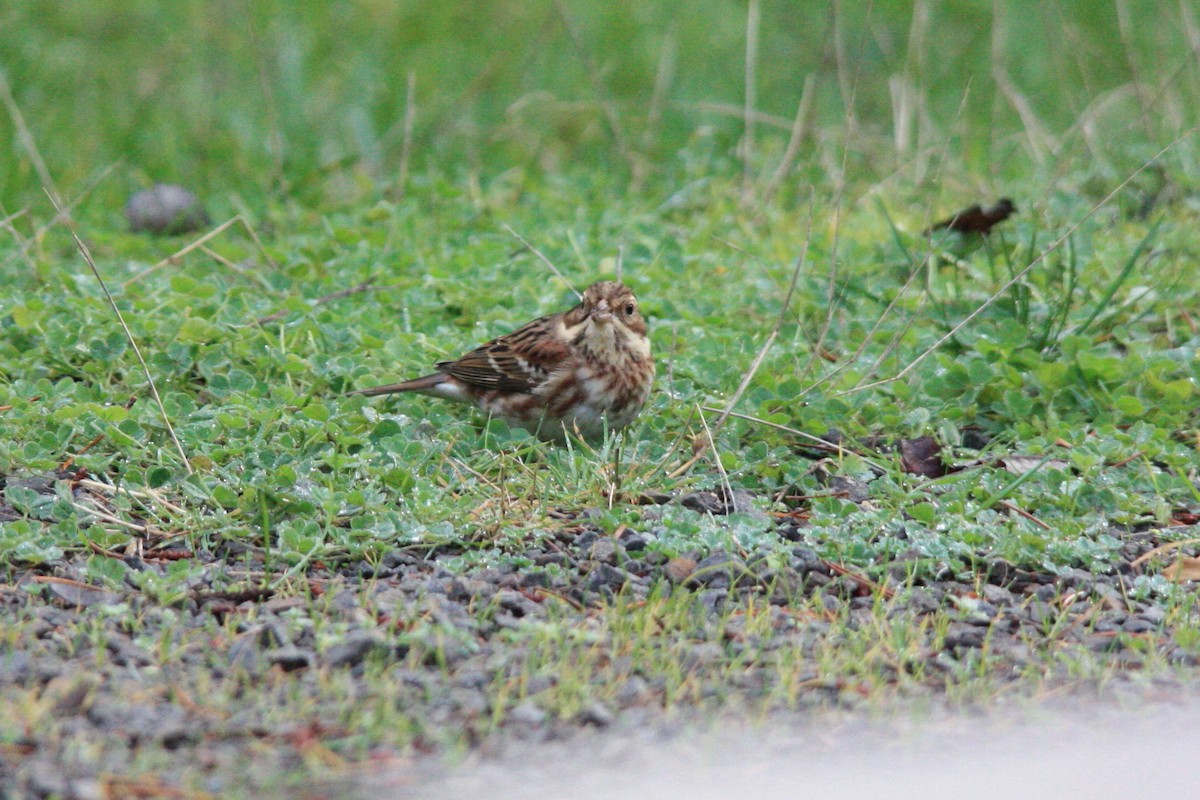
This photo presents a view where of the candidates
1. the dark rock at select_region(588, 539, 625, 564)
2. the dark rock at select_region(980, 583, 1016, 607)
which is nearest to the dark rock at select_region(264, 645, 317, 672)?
the dark rock at select_region(588, 539, 625, 564)

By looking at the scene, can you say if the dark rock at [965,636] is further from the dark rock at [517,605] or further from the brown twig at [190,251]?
the brown twig at [190,251]

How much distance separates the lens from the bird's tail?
208 inches

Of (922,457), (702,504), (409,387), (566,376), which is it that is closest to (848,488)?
(922,457)

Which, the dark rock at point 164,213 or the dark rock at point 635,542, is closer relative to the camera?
the dark rock at point 635,542

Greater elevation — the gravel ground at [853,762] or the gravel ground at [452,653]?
the gravel ground at [853,762]

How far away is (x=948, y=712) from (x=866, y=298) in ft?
10.1

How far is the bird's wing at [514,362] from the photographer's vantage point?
17.4 feet

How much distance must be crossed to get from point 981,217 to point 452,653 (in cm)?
356

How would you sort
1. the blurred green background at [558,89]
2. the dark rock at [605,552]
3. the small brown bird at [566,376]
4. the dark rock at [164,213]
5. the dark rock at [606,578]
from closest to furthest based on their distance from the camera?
the dark rock at [606,578], the dark rock at [605,552], the small brown bird at [566,376], the dark rock at [164,213], the blurred green background at [558,89]

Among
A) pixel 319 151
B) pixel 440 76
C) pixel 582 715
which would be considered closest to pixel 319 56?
pixel 440 76

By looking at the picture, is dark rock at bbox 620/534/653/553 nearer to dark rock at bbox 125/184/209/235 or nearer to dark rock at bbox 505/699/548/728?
dark rock at bbox 505/699/548/728

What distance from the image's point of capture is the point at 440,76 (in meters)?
10.0

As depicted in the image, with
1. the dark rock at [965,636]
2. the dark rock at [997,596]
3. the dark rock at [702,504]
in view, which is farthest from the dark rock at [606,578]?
the dark rock at [997,596]

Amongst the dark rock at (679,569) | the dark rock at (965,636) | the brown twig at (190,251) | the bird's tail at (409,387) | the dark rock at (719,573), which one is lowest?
the brown twig at (190,251)
